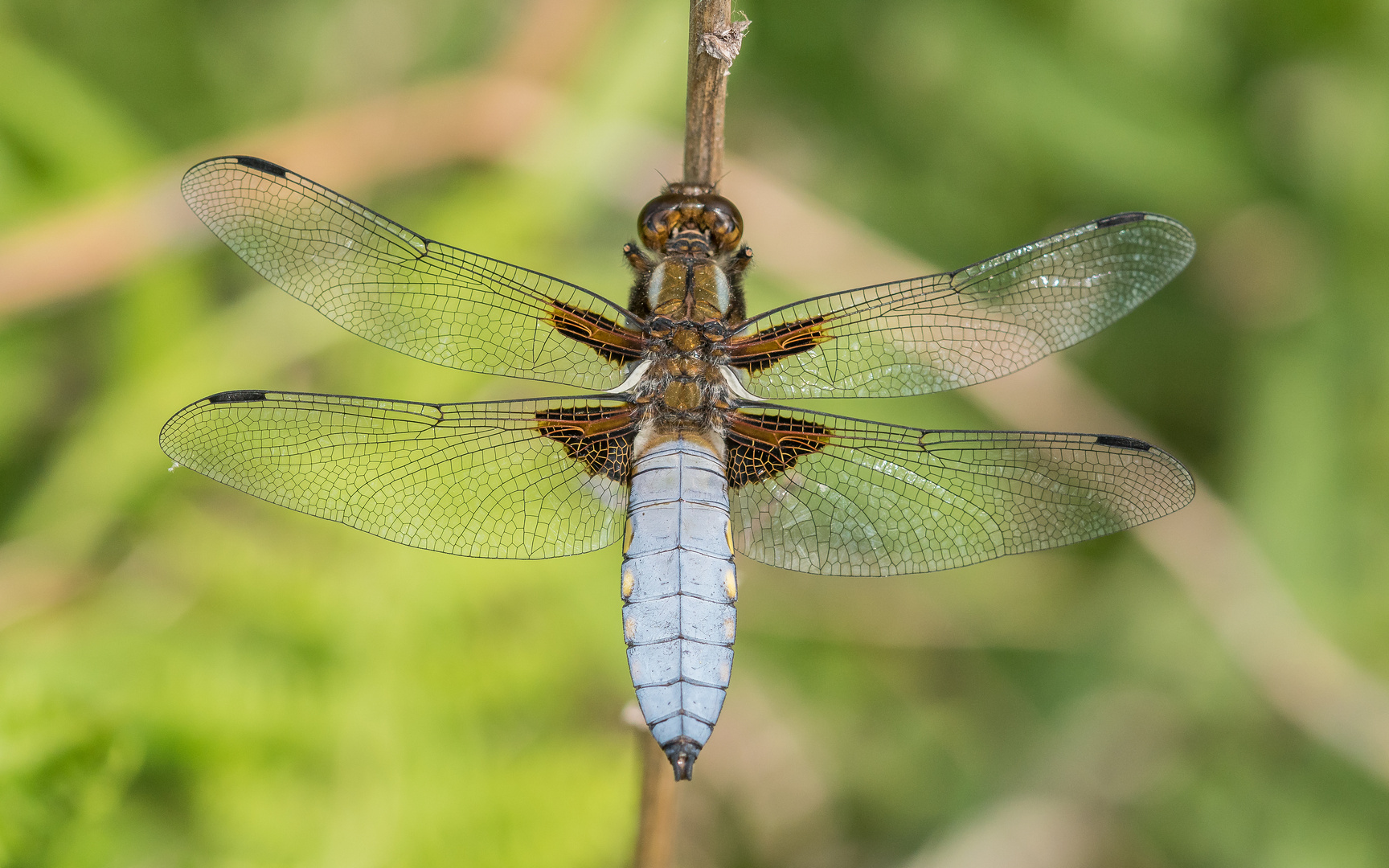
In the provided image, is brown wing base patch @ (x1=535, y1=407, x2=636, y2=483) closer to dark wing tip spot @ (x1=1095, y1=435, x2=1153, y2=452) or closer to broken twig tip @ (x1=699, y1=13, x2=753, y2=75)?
broken twig tip @ (x1=699, y1=13, x2=753, y2=75)

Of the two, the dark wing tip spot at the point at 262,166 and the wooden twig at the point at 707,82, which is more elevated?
the dark wing tip spot at the point at 262,166

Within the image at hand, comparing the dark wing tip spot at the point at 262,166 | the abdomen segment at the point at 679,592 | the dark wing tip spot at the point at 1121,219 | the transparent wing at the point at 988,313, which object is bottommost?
the abdomen segment at the point at 679,592

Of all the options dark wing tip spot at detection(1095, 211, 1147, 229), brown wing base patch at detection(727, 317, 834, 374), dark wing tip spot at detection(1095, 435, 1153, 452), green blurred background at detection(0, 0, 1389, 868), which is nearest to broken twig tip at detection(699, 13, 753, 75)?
brown wing base patch at detection(727, 317, 834, 374)

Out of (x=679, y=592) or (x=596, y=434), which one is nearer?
(x=679, y=592)

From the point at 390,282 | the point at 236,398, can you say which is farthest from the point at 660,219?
the point at 236,398

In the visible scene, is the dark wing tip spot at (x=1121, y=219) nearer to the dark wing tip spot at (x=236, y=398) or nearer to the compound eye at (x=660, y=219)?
the compound eye at (x=660, y=219)

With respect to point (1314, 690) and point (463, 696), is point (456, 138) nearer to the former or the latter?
point (463, 696)

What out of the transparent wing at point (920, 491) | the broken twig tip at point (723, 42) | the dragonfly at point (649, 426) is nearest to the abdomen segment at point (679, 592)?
the dragonfly at point (649, 426)

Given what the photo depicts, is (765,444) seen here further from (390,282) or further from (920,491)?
(390,282)

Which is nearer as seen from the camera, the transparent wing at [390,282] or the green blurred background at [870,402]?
the transparent wing at [390,282]
